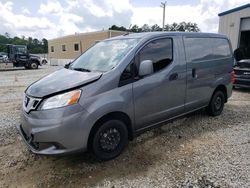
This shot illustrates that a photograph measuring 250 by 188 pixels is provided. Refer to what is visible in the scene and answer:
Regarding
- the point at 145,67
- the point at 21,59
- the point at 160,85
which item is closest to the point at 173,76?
the point at 160,85

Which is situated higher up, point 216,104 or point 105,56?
point 105,56

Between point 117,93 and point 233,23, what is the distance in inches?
533

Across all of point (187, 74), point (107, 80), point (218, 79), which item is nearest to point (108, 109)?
point (107, 80)

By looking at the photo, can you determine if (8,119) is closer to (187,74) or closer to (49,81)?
(49,81)

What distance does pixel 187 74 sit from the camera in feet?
13.5

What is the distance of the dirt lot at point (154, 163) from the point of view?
9.22ft

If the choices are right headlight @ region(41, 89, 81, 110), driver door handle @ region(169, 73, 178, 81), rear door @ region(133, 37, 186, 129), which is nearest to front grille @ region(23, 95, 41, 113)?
right headlight @ region(41, 89, 81, 110)

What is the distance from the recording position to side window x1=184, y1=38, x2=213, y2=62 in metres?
4.17

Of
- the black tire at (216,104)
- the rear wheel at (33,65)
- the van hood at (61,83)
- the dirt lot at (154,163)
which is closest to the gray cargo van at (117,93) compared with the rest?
the van hood at (61,83)

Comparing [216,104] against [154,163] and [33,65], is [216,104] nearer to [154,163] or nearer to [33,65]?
[154,163]

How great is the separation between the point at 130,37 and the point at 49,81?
1.59 m

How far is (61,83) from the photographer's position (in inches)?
117

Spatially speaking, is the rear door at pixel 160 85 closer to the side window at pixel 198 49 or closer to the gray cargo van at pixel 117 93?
the gray cargo van at pixel 117 93

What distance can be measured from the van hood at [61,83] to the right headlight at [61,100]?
9cm
